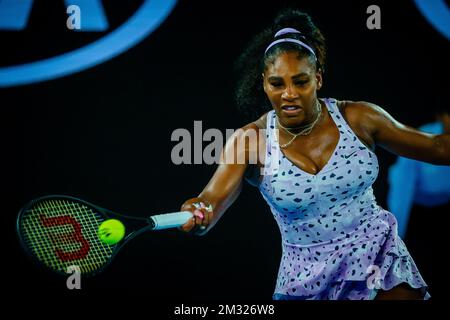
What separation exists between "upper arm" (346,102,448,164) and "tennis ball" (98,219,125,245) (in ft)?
3.73

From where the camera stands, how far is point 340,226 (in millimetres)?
2613

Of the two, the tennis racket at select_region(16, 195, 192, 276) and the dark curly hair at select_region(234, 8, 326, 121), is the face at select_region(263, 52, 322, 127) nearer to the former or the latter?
the dark curly hair at select_region(234, 8, 326, 121)

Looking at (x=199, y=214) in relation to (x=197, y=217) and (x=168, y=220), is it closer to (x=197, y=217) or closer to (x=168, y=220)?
(x=197, y=217)

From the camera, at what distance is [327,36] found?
385cm

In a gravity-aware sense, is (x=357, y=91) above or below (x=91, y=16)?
below

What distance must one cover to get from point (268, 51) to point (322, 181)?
2.04 ft

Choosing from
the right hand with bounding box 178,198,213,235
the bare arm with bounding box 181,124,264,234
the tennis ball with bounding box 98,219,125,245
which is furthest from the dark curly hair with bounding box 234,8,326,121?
the tennis ball with bounding box 98,219,125,245

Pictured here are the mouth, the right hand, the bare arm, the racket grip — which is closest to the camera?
the racket grip

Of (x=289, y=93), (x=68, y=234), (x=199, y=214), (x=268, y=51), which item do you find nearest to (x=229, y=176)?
(x=199, y=214)

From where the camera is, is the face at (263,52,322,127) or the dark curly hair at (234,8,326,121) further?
the dark curly hair at (234,8,326,121)

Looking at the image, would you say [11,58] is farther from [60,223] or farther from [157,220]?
[157,220]

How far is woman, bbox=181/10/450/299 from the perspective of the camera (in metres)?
2.58

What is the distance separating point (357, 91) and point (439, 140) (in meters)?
1.32
